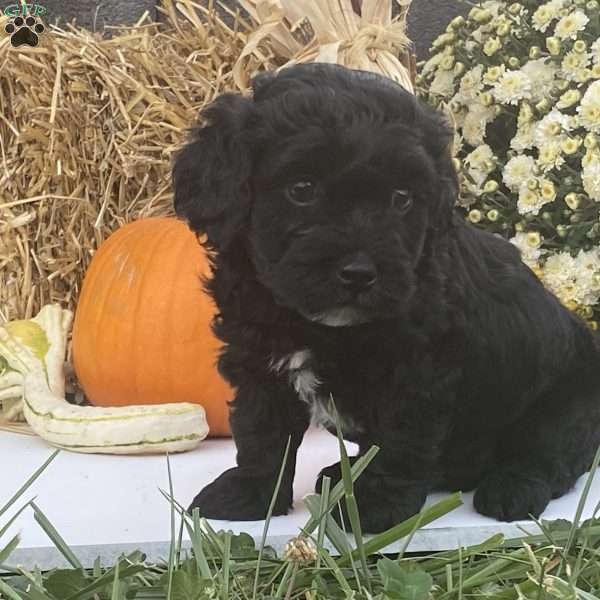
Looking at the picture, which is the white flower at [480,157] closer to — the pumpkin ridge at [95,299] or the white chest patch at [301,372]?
the pumpkin ridge at [95,299]

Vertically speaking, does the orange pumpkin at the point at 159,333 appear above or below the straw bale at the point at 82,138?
below

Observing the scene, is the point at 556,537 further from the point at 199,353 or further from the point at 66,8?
the point at 66,8

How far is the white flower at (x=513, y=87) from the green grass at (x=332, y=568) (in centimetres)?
180

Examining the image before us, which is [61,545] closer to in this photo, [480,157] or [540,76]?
[480,157]

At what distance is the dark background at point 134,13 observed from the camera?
4125mm

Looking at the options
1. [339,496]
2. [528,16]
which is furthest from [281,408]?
[528,16]

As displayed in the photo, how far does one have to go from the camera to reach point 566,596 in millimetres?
1435

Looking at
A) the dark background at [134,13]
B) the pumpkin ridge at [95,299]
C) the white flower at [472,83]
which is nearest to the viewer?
the pumpkin ridge at [95,299]

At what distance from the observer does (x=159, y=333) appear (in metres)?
2.82

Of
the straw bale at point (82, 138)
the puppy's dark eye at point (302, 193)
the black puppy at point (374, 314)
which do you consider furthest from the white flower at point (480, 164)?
the puppy's dark eye at point (302, 193)

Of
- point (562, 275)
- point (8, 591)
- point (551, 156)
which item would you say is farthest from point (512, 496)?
point (551, 156)

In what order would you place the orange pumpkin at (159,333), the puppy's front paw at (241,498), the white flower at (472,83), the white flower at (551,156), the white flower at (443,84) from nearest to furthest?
the puppy's front paw at (241,498)
the orange pumpkin at (159,333)
the white flower at (551,156)
the white flower at (472,83)
the white flower at (443,84)

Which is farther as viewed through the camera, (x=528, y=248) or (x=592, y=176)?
(x=528, y=248)

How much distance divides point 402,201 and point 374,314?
0.21 m
